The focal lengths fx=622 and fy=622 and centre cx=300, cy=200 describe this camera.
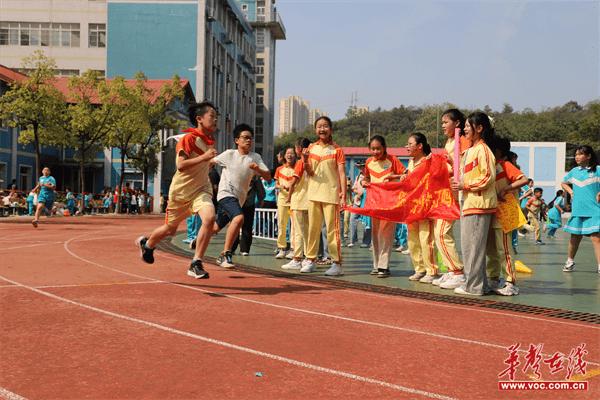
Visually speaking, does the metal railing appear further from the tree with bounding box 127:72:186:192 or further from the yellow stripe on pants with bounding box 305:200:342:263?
the tree with bounding box 127:72:186:192

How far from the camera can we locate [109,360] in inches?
167

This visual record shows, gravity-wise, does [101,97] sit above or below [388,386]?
above

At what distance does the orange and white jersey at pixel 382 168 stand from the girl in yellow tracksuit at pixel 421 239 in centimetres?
31

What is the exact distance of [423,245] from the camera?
27.8 ft

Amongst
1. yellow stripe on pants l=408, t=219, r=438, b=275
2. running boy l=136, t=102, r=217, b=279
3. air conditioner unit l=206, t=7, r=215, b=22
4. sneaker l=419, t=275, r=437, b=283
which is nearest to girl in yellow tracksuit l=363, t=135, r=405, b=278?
yellow stripe on pants l=408, t=219, r=438, b=275

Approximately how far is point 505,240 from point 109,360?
493cm

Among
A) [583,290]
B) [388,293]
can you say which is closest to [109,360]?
[388,293]

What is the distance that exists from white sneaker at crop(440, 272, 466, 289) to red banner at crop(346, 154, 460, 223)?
77 centimetres

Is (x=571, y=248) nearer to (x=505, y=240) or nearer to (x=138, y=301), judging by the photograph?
(x=505, y=240)

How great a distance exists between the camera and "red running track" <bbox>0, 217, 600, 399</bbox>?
3.74m

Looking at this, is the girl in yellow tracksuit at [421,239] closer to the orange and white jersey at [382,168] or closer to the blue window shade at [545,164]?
the orange and white jersey at [382,168]

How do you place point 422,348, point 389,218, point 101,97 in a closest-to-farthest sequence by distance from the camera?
point 422,348 < point 389,218 < point 101,97

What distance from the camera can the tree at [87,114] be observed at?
34.3 meters

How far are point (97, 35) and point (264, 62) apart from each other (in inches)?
1892
